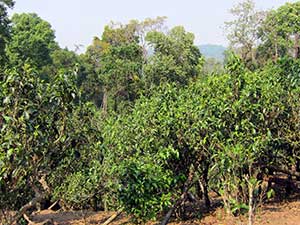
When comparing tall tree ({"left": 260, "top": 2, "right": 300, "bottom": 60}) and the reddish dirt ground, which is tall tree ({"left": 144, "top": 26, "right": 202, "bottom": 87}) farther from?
the reddish dirt ground

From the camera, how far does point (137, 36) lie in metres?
42.9

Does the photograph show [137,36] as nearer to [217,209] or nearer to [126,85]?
[126,85]

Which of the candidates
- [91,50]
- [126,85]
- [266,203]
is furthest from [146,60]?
[266,203]

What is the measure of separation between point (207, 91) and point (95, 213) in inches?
289

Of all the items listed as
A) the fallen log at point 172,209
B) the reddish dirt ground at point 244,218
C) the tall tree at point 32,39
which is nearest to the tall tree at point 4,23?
the tall tree at point 32,39

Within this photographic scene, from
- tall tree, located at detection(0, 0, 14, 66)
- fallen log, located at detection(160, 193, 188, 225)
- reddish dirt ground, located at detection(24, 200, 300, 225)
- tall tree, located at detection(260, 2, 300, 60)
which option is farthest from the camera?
tall tree, located at detection(260, 2, 300, 60)

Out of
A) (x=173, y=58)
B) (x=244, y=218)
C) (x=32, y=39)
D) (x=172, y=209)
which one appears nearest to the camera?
(x=244, y=218)

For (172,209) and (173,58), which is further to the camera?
(173,58)

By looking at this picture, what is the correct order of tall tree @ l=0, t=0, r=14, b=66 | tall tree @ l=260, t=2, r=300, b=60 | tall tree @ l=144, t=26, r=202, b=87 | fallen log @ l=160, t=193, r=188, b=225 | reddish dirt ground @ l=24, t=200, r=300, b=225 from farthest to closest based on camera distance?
tall tree @ l=260, t=2, r=300, b=60
tall tree @ l=144, t=26, r=202, b=87
tall tree @ l=0, t=0, r=14, b=66
fallen log @ l=160, t=193, r=188, b=225
reddish dirt ground @ l=24, t=200, r=300, b=225

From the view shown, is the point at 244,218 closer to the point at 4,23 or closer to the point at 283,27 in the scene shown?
the point at 4,23

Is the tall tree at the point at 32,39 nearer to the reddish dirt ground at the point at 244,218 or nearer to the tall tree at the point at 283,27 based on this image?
the tall tree at the point at 283,27

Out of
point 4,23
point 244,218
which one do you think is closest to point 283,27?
point 4,23

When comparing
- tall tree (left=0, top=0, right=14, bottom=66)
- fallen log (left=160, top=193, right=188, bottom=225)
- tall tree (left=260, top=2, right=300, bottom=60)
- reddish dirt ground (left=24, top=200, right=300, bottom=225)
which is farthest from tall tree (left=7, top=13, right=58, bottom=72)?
fallen log (left=160, top=193, right=188, bottom=225)

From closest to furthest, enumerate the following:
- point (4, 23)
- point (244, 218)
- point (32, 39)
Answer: point (244, 218), point (4, 23), point (32, 39)
